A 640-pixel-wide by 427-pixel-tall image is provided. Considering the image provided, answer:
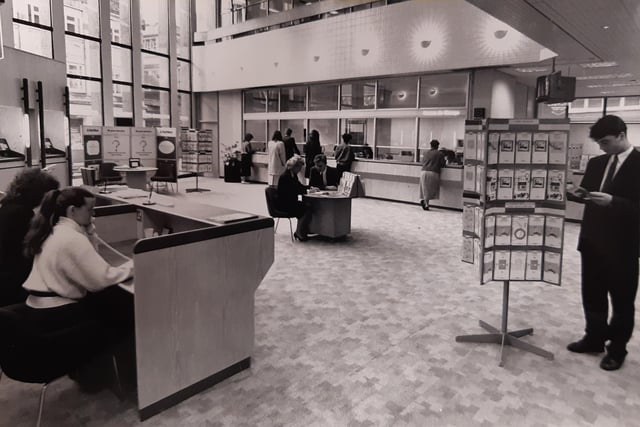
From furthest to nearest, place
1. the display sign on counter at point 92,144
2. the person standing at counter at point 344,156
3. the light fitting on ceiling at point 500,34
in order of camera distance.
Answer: the person standing at counter at point 344,156 → the display sign on counter at point 92,144 → the light fitting on ceiling at point 500,34

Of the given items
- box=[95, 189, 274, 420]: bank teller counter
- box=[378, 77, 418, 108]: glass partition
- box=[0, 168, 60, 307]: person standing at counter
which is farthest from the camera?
box=[378, 77, 418, 108]: glass partition

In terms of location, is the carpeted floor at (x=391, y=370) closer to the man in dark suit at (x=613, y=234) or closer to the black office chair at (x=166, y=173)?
the man in dark suit at (x=613, y=234)

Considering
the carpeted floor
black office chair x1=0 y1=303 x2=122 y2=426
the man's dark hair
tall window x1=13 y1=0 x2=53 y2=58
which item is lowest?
the carpeted floor

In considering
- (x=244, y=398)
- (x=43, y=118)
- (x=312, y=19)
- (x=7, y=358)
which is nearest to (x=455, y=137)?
(x=312, y=19)

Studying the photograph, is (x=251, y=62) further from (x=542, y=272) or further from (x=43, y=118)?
(x=542, y=272)

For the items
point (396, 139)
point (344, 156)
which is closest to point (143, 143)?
point (344, 156)

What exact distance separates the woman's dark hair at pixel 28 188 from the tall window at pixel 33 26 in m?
10.7

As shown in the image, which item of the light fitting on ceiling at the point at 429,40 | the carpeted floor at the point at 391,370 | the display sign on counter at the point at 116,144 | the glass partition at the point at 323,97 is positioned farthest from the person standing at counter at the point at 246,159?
the carpeted floor at the point at 391,370

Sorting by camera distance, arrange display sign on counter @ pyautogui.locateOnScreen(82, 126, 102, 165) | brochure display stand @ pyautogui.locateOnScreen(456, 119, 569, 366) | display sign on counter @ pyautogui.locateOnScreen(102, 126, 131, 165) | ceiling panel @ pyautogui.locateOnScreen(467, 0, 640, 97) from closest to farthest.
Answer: brochure display stand @ pyautogui.locateOnScreen(456, 119, 569, 366)
ceiling panel @ pyautogui.locateOnScreen(467, 0, 640, 97)
display sign on counter @ pyautogui.locateOnScreen(82, 126, 102, 165)
display sign on counter @ pyautogui.locateOnScreen(102, 126, 131, 165)

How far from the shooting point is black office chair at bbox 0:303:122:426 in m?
2.17

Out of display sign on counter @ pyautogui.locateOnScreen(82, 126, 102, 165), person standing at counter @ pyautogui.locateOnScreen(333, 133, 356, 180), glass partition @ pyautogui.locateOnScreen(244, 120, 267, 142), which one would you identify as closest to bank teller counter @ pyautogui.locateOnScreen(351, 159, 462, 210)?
person standing at counter @ pyautogui.locateOnScreen(333, 133, 356, 180)

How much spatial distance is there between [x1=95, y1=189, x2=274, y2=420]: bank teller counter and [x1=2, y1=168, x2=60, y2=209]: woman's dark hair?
916 millimetres

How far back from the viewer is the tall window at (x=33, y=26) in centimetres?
1225

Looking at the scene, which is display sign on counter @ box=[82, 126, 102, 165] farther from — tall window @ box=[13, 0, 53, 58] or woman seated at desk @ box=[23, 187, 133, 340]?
woman seated at desk @ box=[23, 187, 133, 340]
